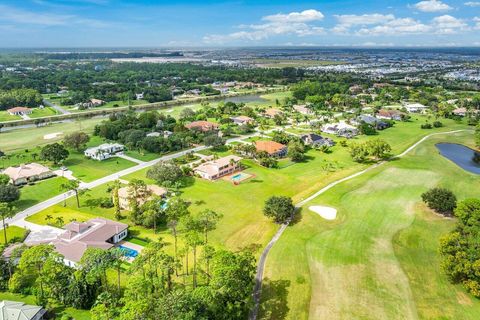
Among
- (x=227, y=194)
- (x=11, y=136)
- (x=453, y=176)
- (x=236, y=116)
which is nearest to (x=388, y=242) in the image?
(x=227, y=194)

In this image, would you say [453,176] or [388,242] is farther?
[453,176]

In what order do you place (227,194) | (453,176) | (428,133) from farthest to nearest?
(428,133) < (453,176) < (227,194)

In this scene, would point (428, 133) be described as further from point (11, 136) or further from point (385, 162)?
point (11, 136)

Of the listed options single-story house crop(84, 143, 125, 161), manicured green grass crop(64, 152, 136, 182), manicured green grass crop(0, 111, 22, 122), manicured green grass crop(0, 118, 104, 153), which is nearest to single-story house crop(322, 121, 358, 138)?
manicured green grass crop(64, 152, 136, 182)

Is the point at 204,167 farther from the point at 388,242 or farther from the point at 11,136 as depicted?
the point at 11,136

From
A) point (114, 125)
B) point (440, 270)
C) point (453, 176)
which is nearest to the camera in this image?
point (440, 270)

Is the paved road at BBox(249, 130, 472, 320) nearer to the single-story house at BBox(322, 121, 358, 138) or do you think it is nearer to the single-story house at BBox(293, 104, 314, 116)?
the single-story house at BBox(322, 121, 358, 138)
